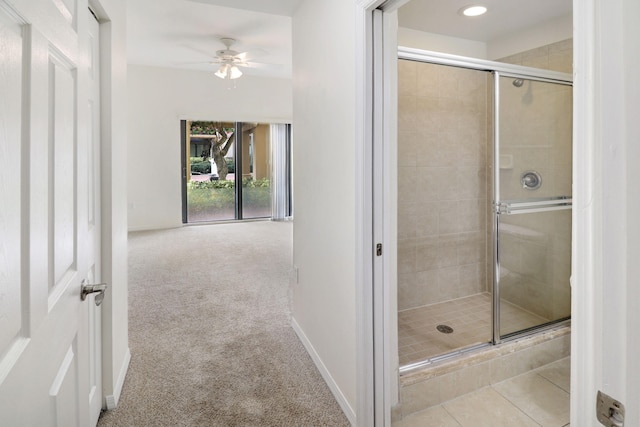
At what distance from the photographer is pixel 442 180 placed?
301cm

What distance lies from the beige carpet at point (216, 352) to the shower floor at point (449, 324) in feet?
2.26

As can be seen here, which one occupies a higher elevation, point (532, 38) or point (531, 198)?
point (532, 38)

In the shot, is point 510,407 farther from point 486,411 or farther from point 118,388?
point 118,388

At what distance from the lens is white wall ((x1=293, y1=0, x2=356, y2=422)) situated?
174 centimetres

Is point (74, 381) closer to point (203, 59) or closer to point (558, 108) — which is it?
point (558, 108)

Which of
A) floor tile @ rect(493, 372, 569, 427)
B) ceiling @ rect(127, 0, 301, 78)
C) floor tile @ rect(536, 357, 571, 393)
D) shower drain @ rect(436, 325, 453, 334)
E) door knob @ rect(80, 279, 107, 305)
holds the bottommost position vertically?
floor tile @ rect(493, 372, 569, 427)

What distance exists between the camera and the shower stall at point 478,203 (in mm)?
2453

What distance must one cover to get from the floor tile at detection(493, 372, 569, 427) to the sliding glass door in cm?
595

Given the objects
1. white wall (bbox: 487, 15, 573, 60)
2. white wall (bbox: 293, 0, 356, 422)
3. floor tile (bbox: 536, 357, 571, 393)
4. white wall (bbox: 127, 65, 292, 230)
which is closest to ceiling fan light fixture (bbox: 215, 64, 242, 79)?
white wall (bbox: 127, 65, 292, 230)

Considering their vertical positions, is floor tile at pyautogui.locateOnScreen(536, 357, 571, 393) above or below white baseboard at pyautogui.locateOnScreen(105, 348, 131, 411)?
below

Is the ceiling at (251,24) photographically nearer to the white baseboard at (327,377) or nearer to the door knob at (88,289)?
the door knob at (88,289)

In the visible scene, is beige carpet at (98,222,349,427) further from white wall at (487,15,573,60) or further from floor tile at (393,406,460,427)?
white wall at (487,15,573,60)

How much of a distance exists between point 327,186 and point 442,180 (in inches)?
54.7

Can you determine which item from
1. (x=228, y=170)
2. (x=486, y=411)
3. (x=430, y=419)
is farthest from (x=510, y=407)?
(x=228, y=170)
